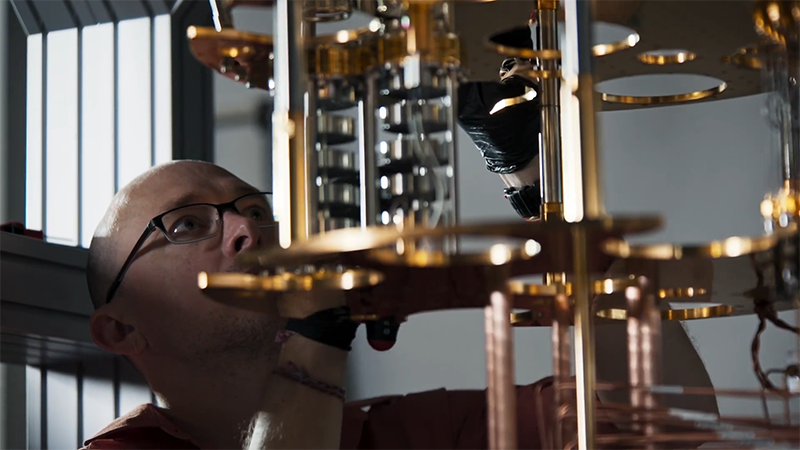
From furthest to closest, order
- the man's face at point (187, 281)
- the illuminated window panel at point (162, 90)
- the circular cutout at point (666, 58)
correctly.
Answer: the illuminated window panel at point (162, 90) < the man's face at point (187, 281) < the circular cutout at point (666, 58)

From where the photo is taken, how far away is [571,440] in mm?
1023

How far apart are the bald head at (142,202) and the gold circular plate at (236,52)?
3.54ft

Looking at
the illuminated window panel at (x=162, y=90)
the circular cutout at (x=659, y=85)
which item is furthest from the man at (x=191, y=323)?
the circular cutout at (x=659, y=85)

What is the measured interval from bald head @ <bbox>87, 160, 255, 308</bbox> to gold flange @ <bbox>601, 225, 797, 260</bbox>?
54.8 inches

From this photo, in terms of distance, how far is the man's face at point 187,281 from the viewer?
6.55ft

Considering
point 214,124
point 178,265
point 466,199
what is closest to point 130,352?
point 178,265

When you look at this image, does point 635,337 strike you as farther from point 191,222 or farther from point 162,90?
point 162,90

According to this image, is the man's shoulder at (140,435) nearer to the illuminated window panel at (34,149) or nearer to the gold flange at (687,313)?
the illuminated window panel at (34,149)

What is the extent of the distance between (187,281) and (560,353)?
3.76ft

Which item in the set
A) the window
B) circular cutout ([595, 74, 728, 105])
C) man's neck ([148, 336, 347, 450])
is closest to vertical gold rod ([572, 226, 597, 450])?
man's neck ([148, 336, 347, 450])

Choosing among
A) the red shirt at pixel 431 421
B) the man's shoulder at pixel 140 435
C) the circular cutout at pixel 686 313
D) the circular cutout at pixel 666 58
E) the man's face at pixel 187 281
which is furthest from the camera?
the red shirt at pixel 431 421

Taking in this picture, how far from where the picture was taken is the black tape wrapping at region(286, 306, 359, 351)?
1.29m

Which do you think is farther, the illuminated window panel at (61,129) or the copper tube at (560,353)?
the illuminated window panel at (61,129)

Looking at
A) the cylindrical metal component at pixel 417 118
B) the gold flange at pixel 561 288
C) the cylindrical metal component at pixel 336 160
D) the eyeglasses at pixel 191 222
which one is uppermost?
the eyeglasses at pixel 191 222
